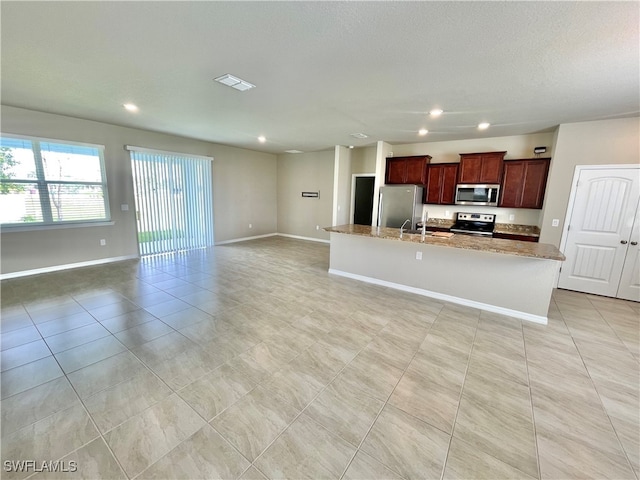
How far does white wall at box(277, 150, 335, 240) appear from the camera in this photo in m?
7.59

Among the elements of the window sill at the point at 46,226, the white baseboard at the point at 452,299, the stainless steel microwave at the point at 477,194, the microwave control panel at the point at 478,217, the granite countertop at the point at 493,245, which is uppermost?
the stainless steel microwave at the point at 477,194

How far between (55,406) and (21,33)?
286 cm

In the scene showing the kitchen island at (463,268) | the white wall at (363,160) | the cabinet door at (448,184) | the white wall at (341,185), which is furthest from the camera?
the white wall at (363,160)

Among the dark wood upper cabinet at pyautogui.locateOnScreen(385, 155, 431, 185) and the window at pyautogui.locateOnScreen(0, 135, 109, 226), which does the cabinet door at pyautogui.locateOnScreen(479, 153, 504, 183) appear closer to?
the dark wood upper cabinet at pyautogui.locateOnScreen(385, 155, 431, 185)

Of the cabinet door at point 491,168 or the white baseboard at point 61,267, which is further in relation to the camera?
the cabinet door at point 491,168

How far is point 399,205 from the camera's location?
18.7ft

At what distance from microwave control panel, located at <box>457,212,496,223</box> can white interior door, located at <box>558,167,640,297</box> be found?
1249mm

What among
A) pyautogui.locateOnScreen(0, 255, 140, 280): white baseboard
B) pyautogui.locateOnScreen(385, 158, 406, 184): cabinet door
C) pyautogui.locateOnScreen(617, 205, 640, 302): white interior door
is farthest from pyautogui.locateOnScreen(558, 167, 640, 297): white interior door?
pyautogui.locateOnScreen(0, 255, 140, 280): white baseboard

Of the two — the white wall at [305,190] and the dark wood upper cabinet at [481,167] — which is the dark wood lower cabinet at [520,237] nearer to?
the dark wood upper cabinet at [481,167]

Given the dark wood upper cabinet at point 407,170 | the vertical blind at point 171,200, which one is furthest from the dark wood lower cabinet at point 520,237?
the vertical blind at point 171,200

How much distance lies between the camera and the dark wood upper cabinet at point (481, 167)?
4.94 m

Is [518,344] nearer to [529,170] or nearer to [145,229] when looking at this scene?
[529,170]

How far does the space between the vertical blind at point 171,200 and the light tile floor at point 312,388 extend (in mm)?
2350

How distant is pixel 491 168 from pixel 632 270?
2.57 meters
